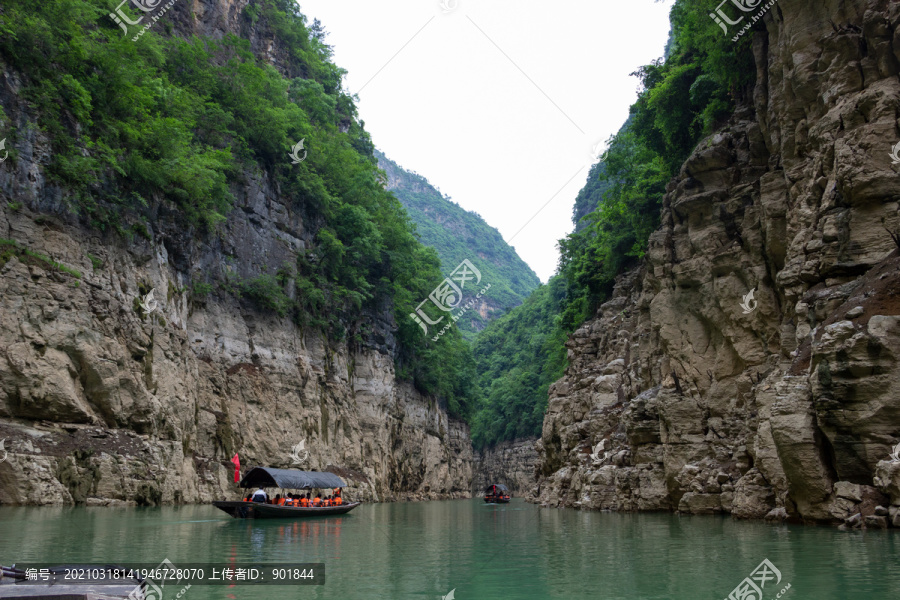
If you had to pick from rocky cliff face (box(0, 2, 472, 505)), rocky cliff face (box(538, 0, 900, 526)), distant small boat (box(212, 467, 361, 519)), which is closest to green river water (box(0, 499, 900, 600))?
rocky cliff face (box(538, 0, 900, 526))

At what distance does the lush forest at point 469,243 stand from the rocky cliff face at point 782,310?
10637 cm

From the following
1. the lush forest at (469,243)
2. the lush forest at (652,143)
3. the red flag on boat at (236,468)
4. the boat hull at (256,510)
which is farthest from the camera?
the lush forest at (469,243)

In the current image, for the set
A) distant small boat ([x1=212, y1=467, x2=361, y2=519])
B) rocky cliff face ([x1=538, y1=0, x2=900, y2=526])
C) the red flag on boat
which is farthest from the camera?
the red flag on boat

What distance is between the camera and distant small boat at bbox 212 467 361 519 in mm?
22469

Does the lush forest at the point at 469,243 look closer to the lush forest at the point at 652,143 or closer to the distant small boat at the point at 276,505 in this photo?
the lush forest at the point at 652,143

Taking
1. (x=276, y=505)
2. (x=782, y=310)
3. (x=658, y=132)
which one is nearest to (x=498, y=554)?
(x=276, y=505)

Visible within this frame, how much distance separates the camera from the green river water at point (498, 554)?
349 inches

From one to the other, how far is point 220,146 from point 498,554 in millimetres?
31501

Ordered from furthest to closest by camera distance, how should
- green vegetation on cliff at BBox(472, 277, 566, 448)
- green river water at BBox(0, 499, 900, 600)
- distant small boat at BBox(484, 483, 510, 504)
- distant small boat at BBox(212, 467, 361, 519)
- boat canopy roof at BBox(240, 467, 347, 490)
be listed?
green vegetation on cliff at BBox(472, 277, 566, 448), distant small boat at BBox(484, 483, 510, 504), boat canopy roof at BBox(240, 467, 347, 490), distant small boat at BBox(212, 467, 361, 519), green river water at BBox(0, 499, 900, 600)

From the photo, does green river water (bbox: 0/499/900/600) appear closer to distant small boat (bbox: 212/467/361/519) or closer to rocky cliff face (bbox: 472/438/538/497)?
distant small boat (bbox: 212/467/361/519)

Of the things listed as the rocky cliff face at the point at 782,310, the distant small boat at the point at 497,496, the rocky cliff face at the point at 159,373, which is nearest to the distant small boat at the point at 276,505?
the rocky cliff face at the point at 159,373

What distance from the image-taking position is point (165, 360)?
28922 millimetres

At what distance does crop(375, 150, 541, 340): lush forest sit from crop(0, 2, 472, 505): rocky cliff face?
8966 centimetres

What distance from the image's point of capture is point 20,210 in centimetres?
2386
